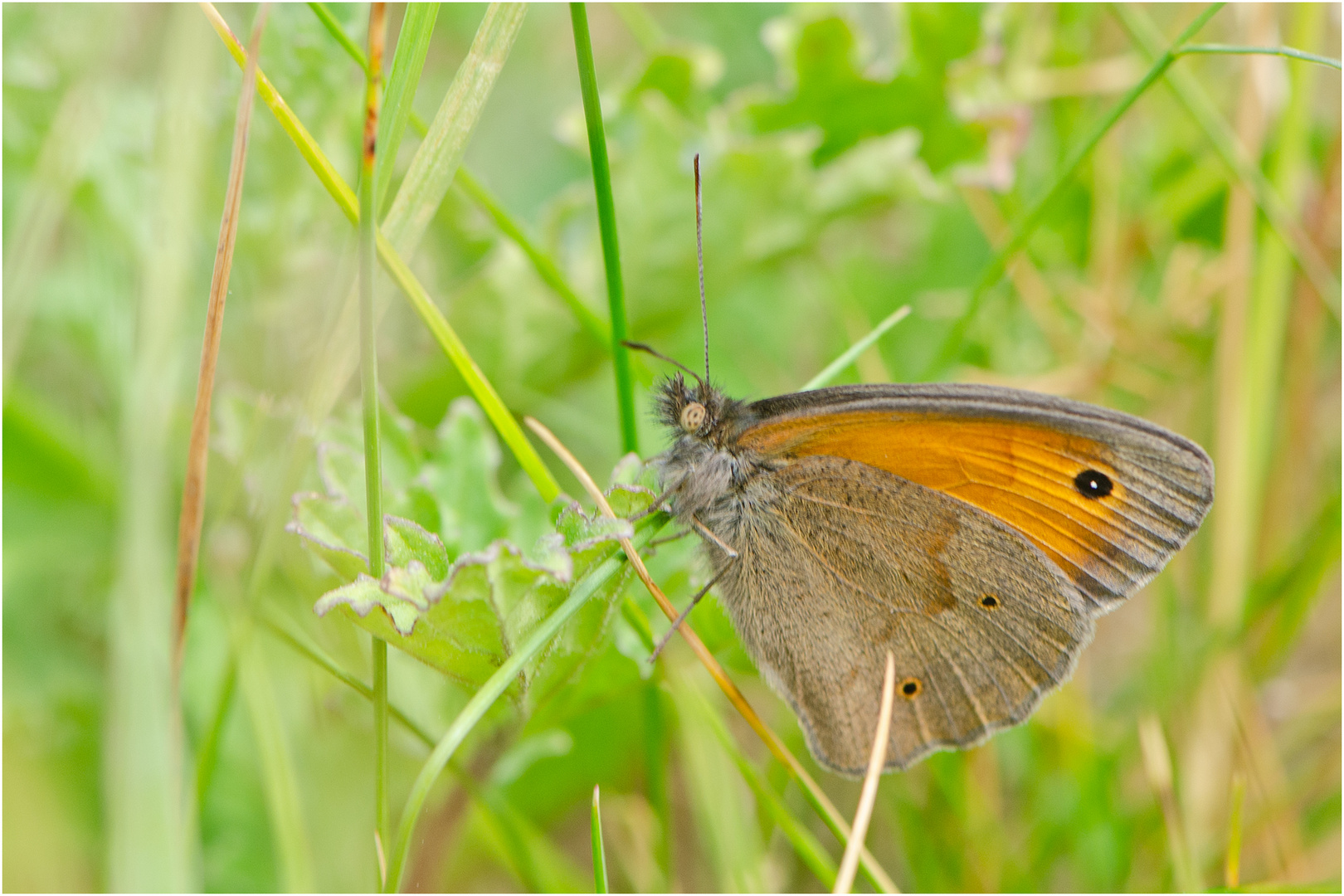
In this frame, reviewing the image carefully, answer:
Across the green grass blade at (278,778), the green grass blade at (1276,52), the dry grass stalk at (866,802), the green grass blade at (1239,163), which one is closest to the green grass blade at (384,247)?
the green grass blade at (278,778)

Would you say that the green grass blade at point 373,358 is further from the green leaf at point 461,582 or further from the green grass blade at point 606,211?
the green grass blade at point 606,211

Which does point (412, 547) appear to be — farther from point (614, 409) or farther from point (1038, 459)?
point (614, 409)

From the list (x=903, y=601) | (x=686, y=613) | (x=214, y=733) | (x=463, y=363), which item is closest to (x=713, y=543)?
(x=686, y=613)

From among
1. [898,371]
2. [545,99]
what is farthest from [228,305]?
[898,371]

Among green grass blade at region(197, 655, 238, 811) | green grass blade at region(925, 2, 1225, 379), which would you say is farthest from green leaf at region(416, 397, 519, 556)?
green grass blade at region(925, 2, 1225, 379)

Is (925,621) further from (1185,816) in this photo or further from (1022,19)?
(1022,19)

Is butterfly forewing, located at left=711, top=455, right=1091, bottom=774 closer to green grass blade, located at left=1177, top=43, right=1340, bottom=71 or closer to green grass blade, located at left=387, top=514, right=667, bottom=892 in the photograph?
green grass blade, located at left=387, top=514, right=667, bottom=892
